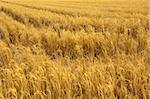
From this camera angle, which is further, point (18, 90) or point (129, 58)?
point (129, 58)

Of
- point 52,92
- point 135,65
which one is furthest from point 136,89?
point 52,92

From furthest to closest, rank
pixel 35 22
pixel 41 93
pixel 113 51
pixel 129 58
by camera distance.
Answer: pixel 35 22, pixel 113 51, pixel 129 58, pixel 41 93

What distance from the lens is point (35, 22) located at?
9.88 meters

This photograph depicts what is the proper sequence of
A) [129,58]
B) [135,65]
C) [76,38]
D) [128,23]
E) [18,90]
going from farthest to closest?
[128,23], [76,38], [129,58], [135,65], [18,90]

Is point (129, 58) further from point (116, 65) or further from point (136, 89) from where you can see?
point (136, 89)

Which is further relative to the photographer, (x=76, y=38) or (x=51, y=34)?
(x=51, y=34)

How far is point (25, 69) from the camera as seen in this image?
12.0ft

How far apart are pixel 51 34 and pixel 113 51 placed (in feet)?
5.23

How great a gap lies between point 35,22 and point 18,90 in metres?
6.95

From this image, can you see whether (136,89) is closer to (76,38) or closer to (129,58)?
(129,58)

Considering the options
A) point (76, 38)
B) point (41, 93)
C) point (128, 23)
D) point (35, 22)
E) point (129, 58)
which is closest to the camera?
point (41, 93)

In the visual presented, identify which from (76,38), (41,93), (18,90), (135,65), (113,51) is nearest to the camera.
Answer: (41,93)

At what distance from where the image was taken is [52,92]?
299 cm

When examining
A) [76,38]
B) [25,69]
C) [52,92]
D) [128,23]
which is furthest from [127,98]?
[128,23]
